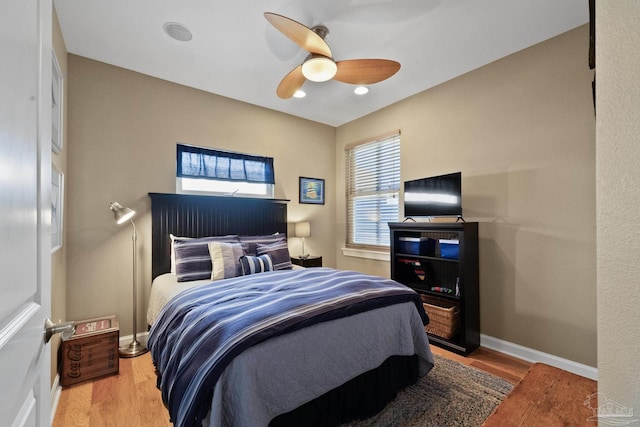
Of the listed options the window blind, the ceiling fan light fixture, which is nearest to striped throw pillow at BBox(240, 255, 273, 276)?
the window blind

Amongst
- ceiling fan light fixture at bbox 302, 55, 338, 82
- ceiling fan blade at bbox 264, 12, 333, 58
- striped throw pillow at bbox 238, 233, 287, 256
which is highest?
ceiling fan blade at bbox 264, 12, 333, 58

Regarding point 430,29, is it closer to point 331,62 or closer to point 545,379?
point 331,62

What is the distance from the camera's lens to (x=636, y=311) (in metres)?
0.51

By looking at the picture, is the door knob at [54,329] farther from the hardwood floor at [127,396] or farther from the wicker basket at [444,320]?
the wicker basket at [444,320]

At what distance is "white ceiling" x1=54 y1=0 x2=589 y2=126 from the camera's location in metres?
2.06

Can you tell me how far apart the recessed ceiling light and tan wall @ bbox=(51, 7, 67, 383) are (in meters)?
0.78

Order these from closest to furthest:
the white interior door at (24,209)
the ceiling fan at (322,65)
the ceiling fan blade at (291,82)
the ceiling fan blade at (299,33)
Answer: the white interior door at (24,209) → the ceiling fan blade at (299,33) → the ceiling fan at (322,65) → the ceiling fan blade at (291,82)

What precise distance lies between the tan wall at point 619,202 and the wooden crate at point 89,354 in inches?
118

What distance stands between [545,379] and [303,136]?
12.5 ft

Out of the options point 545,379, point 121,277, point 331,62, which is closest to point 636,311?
point 545,379

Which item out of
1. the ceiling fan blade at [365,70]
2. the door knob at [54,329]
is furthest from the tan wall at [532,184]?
the door knob at [54,329]

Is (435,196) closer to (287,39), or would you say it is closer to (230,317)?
(287,39)

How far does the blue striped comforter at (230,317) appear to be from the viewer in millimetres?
1308

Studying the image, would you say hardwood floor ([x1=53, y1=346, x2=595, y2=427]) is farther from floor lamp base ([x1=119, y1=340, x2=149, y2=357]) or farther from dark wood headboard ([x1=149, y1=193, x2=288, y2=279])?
dark wood headboard ([x1=149, y1=193, x2=288, y2=279])
